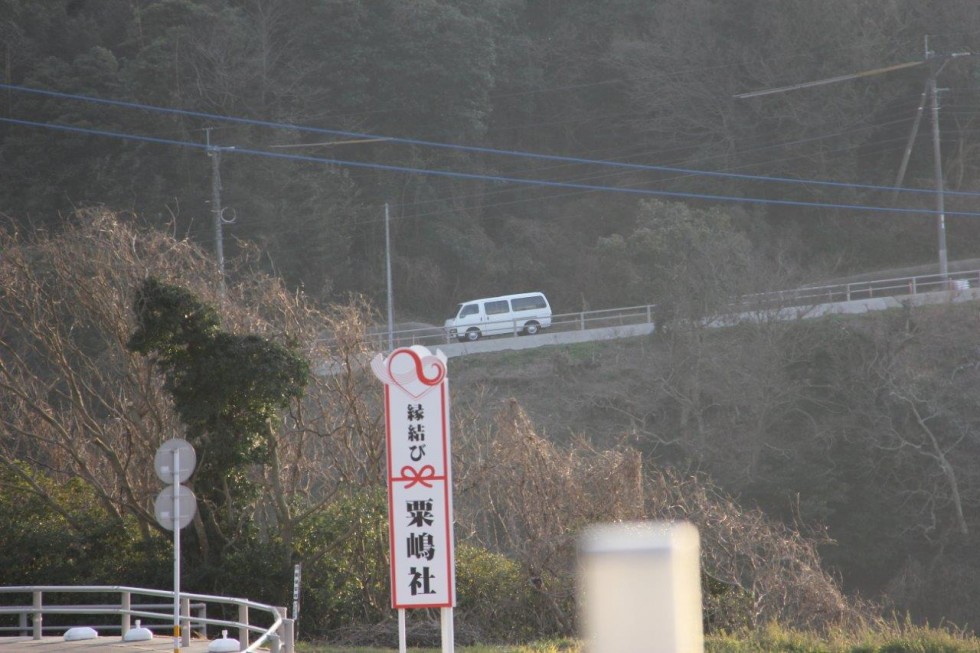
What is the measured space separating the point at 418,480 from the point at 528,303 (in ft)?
124

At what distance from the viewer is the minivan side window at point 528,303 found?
149 feet

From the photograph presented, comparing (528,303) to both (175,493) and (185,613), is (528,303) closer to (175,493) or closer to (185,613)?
(185,613)

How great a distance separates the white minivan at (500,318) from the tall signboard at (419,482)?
36196 mm

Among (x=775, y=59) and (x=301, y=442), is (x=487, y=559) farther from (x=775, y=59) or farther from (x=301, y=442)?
(x=775, y=59)

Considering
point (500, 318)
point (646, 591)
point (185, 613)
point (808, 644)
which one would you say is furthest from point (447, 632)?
point (500, 318)

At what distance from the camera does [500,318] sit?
148 feet

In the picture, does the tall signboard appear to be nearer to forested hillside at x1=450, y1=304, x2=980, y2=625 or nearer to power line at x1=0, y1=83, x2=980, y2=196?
forested hillside at x1=450, y1=304, x2=980, y2=625

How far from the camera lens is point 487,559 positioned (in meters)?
18.6

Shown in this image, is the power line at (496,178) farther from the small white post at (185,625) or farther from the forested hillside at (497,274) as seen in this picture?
the small white post at (185,625)

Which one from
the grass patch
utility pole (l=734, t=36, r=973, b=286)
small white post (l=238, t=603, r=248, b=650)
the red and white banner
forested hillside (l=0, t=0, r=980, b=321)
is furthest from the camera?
forested hillside (l=0, t=0, r=980, b=321)

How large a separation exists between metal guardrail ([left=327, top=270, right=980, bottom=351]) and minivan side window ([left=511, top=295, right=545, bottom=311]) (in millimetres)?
979

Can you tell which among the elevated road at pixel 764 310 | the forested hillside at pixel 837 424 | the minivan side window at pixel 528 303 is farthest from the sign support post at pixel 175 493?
the minivan side window at pixel 528 303

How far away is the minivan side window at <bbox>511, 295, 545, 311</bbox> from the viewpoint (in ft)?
149

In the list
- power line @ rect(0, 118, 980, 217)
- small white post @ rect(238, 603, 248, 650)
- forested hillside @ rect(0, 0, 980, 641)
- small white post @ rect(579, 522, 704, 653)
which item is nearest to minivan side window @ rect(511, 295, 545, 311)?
forested hillside @ rect(0, 0, 980, 641)
